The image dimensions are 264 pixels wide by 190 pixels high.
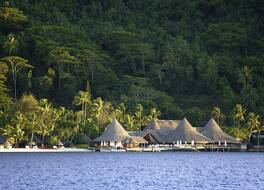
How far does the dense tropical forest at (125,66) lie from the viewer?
99.2m

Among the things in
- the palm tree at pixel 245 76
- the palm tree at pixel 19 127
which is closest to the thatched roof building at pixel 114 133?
the palm tree at pixel 19 127

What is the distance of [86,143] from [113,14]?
6003 centimetres

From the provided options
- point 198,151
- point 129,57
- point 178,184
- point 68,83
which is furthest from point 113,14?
point 178,184

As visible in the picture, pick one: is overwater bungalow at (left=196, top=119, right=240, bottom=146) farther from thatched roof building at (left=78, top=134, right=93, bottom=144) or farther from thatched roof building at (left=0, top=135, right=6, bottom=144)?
thatched roof building at (left=0, top=135, right=6, bottom=144)

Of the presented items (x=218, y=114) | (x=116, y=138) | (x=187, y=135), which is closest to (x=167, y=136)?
(x=187, y=135)

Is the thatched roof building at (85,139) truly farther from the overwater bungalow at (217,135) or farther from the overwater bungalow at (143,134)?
the overwater bungalow at (217,135)

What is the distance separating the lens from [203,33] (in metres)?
144

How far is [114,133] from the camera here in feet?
305

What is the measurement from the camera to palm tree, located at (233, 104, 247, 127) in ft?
340

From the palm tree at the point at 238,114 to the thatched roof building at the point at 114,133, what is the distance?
740 inches

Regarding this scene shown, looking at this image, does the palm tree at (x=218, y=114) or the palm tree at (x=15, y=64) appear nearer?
the palm tree at (x=218, y=114)

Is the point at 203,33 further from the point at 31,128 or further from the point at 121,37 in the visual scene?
the point at 31,128

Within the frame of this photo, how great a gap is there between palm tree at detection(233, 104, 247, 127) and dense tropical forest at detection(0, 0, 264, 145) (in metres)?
0.22

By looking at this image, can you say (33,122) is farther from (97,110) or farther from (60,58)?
(60,58)
